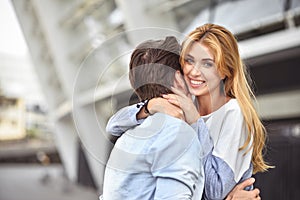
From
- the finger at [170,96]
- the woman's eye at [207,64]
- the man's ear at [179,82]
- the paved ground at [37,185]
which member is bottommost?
the paved ground at [37,185]

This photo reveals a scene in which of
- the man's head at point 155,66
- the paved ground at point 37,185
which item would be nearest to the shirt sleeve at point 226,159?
the man's head at point 155,66

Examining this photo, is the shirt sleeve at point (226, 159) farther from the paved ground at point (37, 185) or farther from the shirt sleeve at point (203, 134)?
the paved ground at point (37, 185)

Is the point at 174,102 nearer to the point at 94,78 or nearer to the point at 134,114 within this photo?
the point at 134,114

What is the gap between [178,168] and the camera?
0.63 metres

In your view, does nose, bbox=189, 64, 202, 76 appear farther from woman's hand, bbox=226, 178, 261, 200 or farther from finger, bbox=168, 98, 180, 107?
woman's hand, bbox=226, 178, 261, 200

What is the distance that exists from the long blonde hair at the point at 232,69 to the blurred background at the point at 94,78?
0.14ft

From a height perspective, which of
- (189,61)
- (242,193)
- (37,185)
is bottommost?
(37,185)

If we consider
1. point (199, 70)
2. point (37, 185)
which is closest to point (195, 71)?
point (199, 70)

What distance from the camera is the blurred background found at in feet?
2.63

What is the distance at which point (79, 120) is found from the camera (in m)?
0.80

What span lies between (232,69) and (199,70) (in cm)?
6

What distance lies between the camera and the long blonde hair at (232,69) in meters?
0.69

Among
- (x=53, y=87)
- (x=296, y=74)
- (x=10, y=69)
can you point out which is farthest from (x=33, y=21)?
(x=296, y=74)

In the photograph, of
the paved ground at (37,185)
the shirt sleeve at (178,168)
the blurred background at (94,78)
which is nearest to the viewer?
the shirt sleeve at (178,168)
